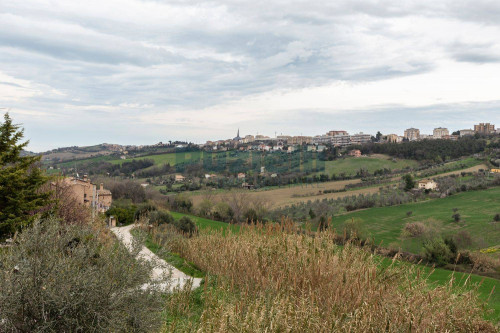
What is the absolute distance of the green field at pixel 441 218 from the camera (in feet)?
61.5

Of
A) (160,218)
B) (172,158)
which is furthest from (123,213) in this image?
(172,158)

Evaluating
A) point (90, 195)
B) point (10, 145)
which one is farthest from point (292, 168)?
point (10, 145)

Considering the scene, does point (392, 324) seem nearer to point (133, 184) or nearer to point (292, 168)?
point (133, 184)

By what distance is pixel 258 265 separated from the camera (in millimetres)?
5711

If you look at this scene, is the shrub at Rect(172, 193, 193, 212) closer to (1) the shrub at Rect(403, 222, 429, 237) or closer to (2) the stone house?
(2) the stone house

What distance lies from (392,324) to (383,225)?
21.5m

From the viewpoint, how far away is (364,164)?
48.3 m

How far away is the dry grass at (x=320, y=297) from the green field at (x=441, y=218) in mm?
12989

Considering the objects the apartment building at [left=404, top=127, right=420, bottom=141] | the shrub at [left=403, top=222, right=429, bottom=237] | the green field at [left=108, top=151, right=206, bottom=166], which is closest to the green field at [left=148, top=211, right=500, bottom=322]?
the shrub at [left=403, top=222, right=429, bottom=237]

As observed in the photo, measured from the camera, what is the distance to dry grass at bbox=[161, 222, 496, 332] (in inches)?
144

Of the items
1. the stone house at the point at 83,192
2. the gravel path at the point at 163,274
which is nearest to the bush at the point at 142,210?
the stone house at the point at 83,192

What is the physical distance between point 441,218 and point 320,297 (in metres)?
21.9

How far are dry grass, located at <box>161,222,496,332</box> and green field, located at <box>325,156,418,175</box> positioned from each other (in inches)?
1596

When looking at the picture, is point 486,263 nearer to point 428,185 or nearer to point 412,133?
point 428,185
